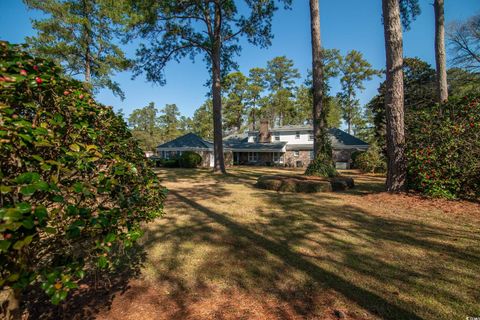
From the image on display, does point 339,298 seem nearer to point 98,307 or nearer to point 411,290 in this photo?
point 411,290

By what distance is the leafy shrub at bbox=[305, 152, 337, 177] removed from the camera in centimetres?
1309

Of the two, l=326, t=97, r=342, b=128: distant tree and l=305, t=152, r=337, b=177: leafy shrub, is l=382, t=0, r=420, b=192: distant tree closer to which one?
l=305, t=152, r=337, b=177: leafy shrub

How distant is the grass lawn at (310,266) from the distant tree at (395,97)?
2003mm

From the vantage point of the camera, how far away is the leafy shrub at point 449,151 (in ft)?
23.1

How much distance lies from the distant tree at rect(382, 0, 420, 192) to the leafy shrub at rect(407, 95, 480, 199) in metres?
0.34

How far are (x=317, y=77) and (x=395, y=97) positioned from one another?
6020 millimetres

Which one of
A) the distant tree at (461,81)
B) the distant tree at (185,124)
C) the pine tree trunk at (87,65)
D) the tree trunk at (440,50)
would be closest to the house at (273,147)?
the distant tree at (461,81)

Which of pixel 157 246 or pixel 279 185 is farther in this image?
pixel 279 185

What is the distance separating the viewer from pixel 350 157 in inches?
1109

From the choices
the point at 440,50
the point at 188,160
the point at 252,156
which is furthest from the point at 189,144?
the point at 440,50

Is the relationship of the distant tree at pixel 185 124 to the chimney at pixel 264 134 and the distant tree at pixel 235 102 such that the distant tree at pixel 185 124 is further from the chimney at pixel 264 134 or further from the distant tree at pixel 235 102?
the chimney at pixel 264 134

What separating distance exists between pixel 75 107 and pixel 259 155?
3224cm

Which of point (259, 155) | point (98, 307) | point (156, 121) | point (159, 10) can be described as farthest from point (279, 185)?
point (156, 121)

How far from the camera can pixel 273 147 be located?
106 ft
